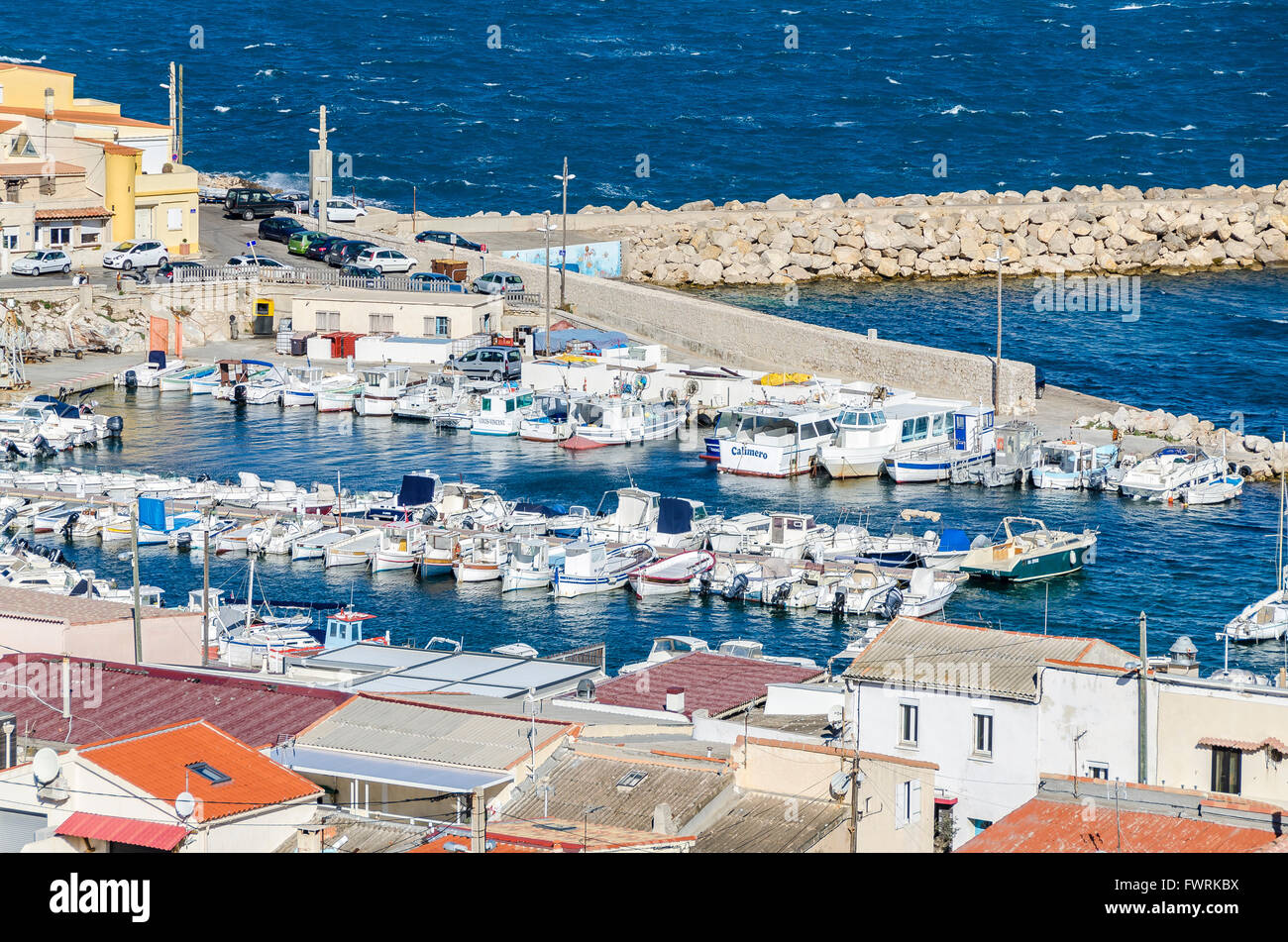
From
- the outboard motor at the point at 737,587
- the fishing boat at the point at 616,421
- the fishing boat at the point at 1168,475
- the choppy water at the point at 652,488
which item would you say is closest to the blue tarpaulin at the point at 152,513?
the choppy water at the point at 652,488

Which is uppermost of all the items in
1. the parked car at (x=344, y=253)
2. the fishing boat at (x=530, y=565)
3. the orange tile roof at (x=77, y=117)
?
the orange tile roof at (x=77, y=117)

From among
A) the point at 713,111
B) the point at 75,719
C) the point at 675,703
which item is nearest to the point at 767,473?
the point at 675,703

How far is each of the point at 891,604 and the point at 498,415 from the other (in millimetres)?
21299

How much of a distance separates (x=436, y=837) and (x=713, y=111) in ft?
436

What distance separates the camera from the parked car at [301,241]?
76000 mm

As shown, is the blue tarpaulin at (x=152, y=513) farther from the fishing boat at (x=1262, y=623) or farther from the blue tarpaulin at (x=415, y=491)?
the fishing boat at (x=1262, y=623)

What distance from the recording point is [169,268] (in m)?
70.7

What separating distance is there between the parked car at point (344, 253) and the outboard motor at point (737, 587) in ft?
115

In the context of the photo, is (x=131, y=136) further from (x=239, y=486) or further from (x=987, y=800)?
(x=987, y=800)

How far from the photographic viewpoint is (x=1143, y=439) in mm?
58188

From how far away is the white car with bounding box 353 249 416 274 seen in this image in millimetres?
74688

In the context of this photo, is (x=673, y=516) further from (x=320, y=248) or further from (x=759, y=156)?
(x=759, y=156)

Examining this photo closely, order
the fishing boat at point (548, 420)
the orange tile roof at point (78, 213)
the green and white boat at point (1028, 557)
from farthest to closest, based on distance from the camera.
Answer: the orange tile roof at point (78, 213)
the fishing boat at point (548, 420)
the green and white boat at point (1028, 557)

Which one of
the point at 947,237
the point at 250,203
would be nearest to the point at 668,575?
the point at 250,203
